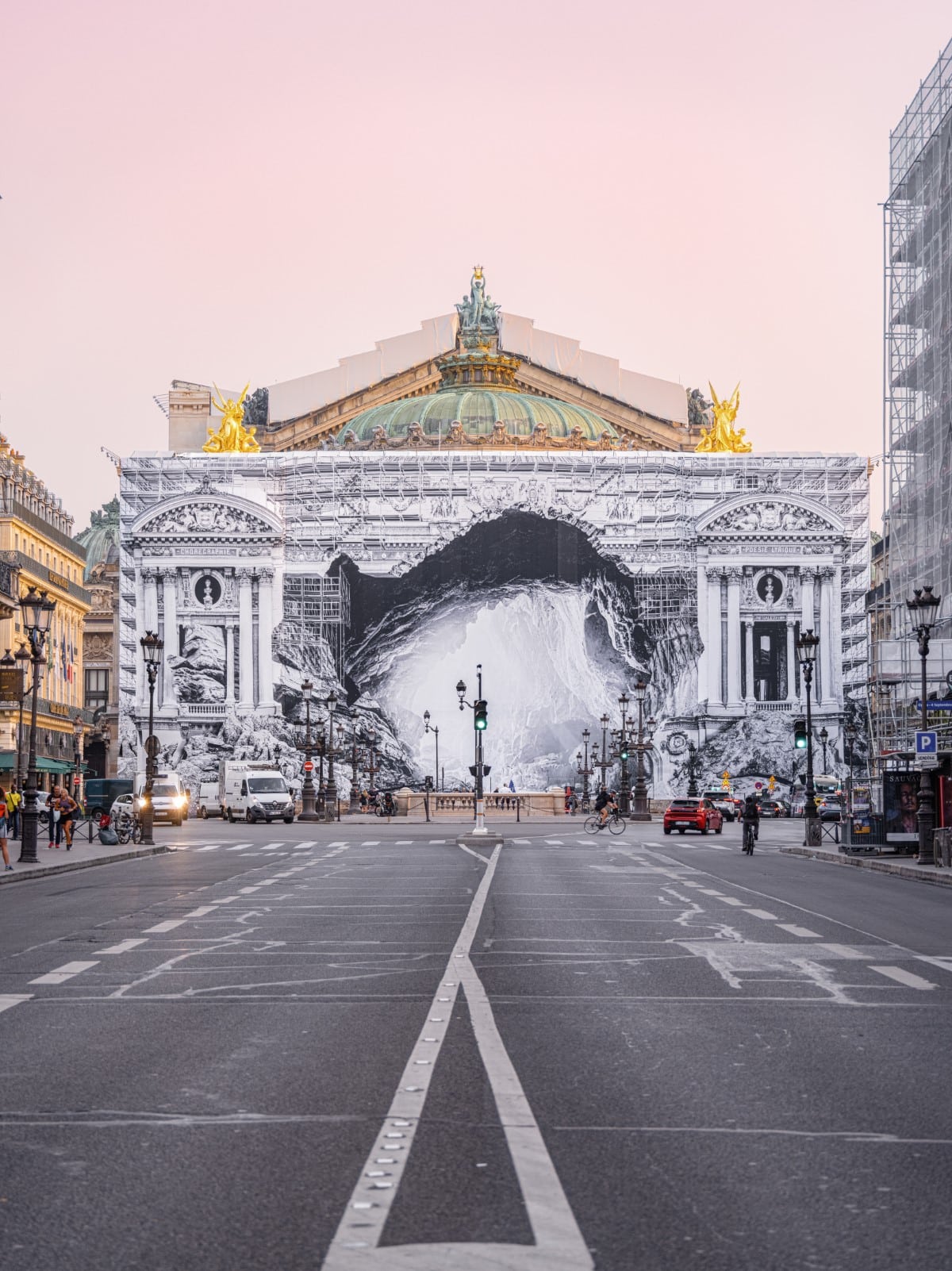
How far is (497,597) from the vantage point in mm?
104750

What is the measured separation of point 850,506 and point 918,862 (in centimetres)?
7038

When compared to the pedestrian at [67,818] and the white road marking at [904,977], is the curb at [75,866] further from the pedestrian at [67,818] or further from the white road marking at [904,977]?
the white road marking at [904,977]

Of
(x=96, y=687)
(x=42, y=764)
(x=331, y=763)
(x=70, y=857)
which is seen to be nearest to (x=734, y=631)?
(x=331, y=763)

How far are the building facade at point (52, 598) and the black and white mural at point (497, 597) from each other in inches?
130

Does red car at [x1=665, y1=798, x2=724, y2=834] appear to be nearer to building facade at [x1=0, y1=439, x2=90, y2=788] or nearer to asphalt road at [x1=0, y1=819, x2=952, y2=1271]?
building facade at [x1=0, y1=439, x2=90, y2=788]

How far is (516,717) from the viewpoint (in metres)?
103

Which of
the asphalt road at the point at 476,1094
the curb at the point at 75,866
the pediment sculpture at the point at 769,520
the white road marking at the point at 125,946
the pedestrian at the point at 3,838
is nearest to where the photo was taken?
the asphalt road at the point at 476,1094

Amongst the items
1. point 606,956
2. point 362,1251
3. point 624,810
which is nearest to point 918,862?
point 606,956

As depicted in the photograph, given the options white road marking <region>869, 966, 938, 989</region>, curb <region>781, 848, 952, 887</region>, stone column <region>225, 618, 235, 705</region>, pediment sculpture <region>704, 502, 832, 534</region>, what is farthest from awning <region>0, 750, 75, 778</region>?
white road marking <region>869, 966, 938, 989</region>

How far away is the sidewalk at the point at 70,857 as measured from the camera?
34625mm

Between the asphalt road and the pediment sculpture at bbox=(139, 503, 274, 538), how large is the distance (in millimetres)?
83938

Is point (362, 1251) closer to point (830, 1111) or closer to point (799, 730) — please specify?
point (830, 1111)

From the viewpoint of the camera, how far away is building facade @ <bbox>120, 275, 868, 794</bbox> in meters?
102

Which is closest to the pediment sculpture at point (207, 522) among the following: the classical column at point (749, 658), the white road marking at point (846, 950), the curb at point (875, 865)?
the classical column at point (749, 658)
